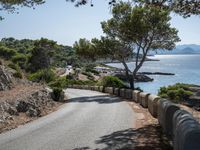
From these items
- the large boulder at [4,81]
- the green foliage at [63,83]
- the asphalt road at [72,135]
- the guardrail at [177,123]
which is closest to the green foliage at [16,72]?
the green foliage at [63,83]

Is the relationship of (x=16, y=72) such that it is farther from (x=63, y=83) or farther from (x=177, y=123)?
(x=177, y=123)

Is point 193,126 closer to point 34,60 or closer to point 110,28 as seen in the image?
point 110,28

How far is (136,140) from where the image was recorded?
13125 mm

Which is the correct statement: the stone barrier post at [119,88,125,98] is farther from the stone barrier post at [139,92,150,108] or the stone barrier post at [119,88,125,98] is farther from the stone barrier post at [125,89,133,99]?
the stone barrier post at [139,92,150,108]

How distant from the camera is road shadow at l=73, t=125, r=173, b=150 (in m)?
11.9

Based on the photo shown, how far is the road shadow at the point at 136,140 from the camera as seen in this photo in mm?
11891

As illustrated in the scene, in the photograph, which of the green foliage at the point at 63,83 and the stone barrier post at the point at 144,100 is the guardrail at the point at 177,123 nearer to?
the stone barrier post at the point at 144,100

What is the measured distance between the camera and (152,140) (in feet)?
43.0

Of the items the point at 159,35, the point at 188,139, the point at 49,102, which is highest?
the point at 159,35

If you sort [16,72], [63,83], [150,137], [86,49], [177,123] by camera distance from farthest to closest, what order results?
[63,83]
[86,49]
[16,72]
[150,137]
[177,123]

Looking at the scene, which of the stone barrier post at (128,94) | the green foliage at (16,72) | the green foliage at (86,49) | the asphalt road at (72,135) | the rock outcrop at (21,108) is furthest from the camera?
the green foliage at (86,49)

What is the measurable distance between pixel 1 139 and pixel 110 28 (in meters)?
32.6

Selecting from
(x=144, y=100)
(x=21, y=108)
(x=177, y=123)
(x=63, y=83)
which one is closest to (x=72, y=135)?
(x=177, y=123)

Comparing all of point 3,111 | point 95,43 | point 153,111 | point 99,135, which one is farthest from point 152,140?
point 95,43
